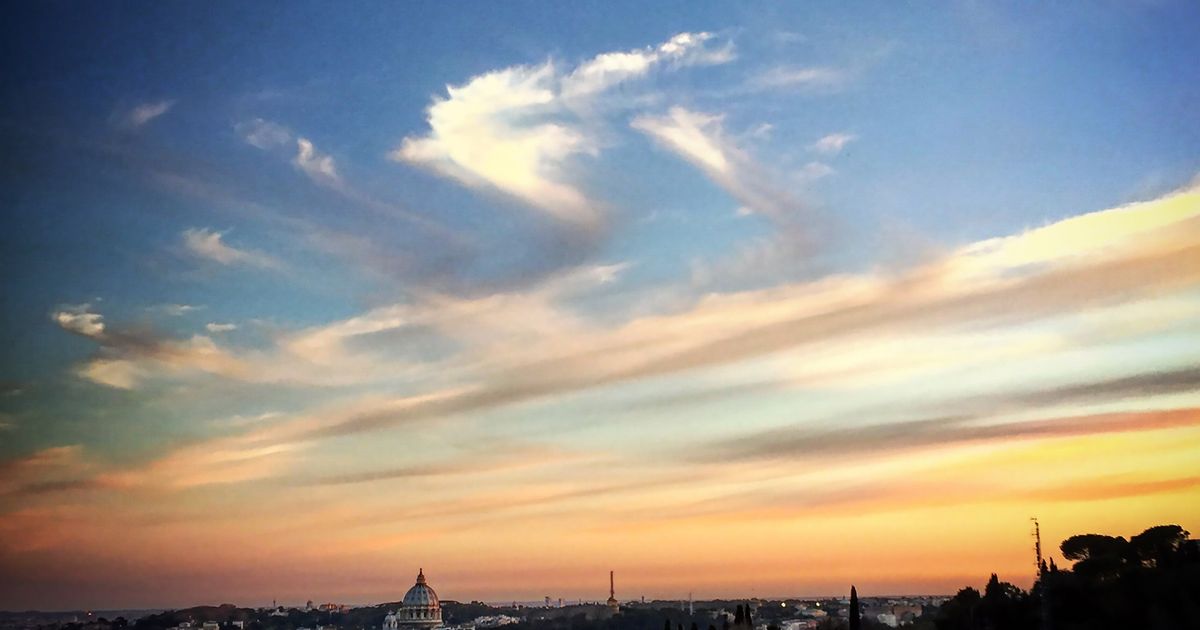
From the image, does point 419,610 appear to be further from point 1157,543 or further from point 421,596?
point 1157,543

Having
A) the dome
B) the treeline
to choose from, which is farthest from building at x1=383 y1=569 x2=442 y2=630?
the treeline

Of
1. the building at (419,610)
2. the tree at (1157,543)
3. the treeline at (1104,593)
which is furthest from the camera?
the building at (419,610)

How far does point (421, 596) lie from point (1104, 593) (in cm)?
15198

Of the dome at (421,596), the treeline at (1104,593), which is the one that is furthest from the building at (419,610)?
the treeline at (1104,593)

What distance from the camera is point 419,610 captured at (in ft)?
590

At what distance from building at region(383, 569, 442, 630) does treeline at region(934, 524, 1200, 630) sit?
134 metres

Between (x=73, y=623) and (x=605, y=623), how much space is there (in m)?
72.0

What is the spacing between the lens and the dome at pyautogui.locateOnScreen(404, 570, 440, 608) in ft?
596

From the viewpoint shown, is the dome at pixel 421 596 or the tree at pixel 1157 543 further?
the dome at pixel 421 596

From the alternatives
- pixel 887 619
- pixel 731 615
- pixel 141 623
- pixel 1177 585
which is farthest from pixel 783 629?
pixel 1177 585

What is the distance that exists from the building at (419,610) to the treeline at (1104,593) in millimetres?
134130

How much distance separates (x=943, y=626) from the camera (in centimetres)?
5091

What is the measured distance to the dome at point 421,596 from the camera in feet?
596

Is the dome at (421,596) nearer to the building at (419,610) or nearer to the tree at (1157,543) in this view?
the building at (419,610)
